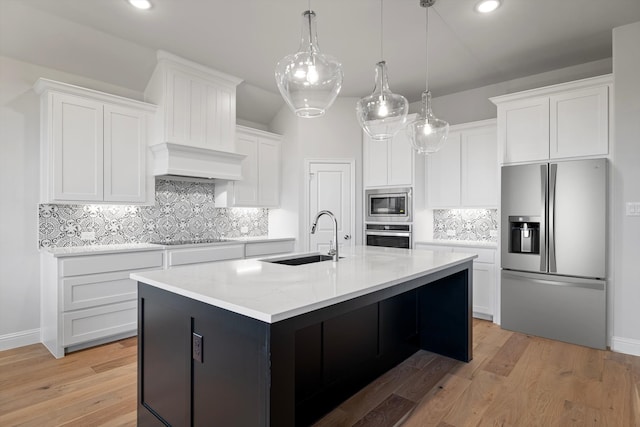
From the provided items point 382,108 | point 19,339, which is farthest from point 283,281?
point 19,339

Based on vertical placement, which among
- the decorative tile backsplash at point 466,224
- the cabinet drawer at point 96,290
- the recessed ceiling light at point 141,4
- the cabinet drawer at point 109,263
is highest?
the recessed ceiling light at point 141,4

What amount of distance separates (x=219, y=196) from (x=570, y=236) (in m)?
3.98

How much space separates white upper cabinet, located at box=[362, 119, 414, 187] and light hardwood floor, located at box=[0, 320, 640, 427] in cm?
230

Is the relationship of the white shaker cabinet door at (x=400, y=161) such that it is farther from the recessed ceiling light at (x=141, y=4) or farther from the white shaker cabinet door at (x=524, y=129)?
the recessed ceiling light at (x=141, y=4)

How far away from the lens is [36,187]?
11.2ft

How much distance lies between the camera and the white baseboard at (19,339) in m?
3.24

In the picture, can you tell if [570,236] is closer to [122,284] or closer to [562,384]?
[562,384]

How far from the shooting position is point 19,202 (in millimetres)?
3338

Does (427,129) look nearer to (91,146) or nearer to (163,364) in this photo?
(163,364)

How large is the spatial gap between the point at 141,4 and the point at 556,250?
169 inches

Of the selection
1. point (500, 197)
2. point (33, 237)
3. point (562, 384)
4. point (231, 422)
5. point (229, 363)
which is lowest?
point (562, 384)

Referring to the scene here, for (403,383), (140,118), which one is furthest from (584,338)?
(140,118)

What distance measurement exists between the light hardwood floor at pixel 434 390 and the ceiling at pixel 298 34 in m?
2.83

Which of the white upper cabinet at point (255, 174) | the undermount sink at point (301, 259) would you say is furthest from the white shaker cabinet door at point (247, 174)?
the undermount sink at point (301, 259)
